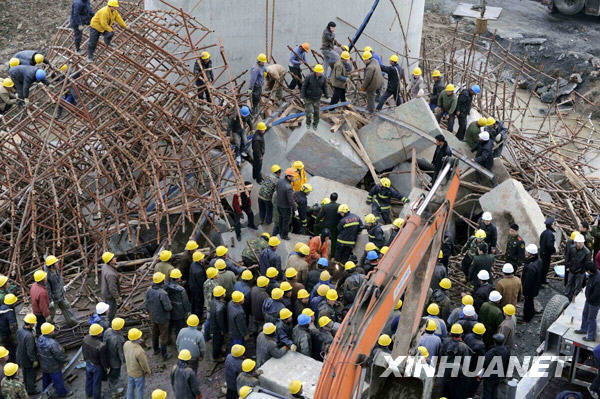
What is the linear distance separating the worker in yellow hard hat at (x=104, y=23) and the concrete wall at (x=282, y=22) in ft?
11.4

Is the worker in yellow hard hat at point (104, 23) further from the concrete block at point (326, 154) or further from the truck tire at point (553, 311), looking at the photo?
the truck tire at point (553, 311)

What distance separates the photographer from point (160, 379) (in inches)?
494

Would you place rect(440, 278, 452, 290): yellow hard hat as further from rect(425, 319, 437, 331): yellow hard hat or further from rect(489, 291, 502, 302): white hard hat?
rect(425, 319, 437, 331): yellow hard hat

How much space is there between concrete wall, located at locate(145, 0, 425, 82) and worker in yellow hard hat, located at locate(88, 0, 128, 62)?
11.4 ft

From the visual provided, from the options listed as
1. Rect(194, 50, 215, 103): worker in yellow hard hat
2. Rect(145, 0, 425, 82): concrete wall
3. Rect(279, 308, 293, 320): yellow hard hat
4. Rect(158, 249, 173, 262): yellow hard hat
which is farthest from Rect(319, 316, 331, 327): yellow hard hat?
Rect(145, 0, 425, 82): concrete wall

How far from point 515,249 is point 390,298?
671 cm

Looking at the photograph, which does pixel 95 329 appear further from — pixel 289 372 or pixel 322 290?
pixel 322 290

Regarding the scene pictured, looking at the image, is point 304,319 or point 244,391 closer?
point 244,391

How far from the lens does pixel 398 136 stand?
16828 mm

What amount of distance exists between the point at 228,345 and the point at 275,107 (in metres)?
6.76

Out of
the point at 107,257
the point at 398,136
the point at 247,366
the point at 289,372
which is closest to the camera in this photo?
the point at 247,366

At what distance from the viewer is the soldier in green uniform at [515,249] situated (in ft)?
47.0

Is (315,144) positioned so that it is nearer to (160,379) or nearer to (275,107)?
(275,107)

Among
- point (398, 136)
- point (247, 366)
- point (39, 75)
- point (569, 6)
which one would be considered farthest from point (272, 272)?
point (569, 6)
